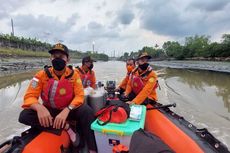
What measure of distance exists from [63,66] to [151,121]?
132 centimetres

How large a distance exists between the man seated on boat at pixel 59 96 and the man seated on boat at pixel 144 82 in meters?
1.27

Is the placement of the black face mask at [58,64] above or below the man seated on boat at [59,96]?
above

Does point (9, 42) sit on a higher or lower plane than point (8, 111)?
higher

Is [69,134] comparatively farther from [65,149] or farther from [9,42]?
[9,42]

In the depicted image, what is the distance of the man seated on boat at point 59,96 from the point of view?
2.49 meters

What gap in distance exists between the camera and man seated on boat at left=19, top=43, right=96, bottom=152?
8.18ft

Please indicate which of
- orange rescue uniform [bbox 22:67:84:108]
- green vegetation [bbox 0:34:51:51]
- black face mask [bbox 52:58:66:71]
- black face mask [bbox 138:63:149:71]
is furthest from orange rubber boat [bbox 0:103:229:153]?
green vegetation [bbox 0:34:51:51]

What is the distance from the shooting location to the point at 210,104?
291 inches

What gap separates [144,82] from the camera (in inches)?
167

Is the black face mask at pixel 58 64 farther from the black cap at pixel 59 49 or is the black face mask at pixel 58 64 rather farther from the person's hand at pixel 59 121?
the person's hand at pixel 59 121

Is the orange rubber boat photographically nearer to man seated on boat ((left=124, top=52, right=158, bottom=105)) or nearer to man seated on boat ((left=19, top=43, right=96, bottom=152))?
man seated on boat ((left=19, top=43, right=96, bottom=152))

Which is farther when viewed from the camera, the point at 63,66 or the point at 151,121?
the point at 151,121

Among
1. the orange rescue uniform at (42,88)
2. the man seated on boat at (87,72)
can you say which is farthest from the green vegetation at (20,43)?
the orange rescue uniform at (42,88)

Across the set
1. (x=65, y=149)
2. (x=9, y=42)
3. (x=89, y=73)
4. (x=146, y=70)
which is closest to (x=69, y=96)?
(x=65, y=149)
